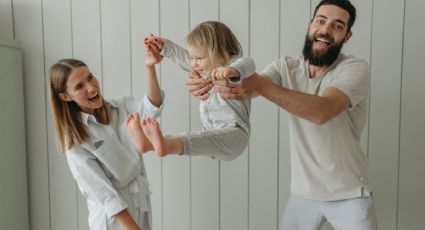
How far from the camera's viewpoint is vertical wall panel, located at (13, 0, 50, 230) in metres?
1.85

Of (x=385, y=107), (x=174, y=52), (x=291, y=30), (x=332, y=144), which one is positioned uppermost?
(x=291, y=30)

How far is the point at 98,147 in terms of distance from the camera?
1.35 meters

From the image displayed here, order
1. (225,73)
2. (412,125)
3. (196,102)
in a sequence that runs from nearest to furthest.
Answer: (225,73)
(412,125)
(196,102)

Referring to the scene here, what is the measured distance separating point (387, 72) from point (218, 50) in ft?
2.61

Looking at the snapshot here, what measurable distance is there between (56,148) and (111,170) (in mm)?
666

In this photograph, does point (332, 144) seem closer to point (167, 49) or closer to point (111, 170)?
point (167, 49)

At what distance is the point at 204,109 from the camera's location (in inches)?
52.7

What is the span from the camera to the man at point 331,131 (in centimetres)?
123

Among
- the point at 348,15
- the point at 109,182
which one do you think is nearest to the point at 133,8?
the point at 109,182

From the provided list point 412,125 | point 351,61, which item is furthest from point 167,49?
point 412,125

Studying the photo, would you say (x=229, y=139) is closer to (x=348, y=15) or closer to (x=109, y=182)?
(x=109, y=182)

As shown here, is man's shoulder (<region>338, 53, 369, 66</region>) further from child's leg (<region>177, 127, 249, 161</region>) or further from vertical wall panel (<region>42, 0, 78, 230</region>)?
vertical wall panel (<region>42, 0, 78, 230</region>)

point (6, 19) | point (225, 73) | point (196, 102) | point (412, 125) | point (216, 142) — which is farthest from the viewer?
point (6, 19)

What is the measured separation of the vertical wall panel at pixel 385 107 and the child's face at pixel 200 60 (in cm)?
78
